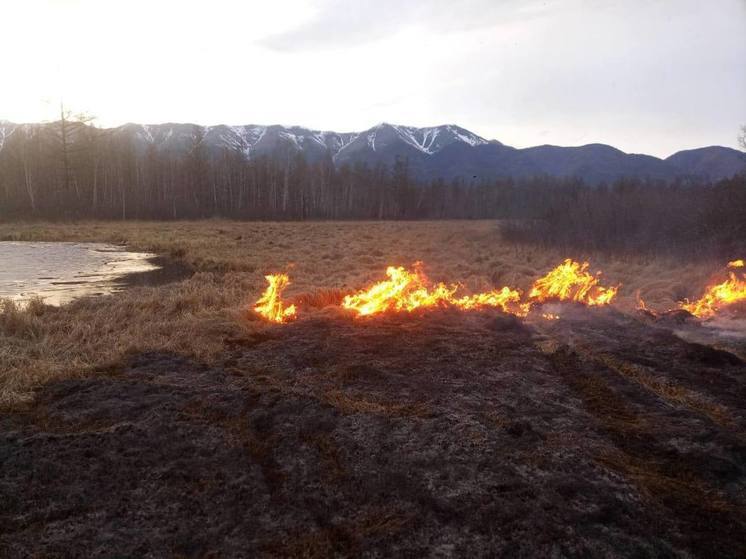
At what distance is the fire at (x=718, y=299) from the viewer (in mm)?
10272

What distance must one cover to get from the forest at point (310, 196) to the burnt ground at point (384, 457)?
594 inches

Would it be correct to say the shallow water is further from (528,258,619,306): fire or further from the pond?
(528,258,619,306): fire

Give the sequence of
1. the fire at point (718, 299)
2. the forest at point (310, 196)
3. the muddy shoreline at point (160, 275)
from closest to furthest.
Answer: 1. the fire at point (718, 299)
2. the muddy shoreline at point (160, 275)
3. the forest at point (310, 196)

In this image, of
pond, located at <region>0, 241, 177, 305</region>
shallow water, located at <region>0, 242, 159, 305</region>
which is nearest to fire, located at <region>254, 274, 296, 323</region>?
pond, located at <region>0, 241, 177, 305</region>

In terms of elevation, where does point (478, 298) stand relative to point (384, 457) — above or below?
above

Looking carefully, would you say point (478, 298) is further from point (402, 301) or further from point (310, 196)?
point (310, 196)

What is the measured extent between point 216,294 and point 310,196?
2484 inches

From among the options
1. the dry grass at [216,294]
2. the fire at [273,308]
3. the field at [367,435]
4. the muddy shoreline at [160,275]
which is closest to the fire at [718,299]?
the dry grass at [216,294]

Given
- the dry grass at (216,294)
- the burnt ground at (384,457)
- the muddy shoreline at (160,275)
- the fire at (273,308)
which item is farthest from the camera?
the muddy shoreline at (160,275)

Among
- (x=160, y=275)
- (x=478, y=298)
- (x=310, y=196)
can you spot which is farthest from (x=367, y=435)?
(x=310, y=196)

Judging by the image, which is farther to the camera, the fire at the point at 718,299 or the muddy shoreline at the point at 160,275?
the muddy shoreline at the point at 160,275

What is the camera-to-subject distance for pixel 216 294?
35.5 feet

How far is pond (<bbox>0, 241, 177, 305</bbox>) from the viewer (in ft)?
42.6

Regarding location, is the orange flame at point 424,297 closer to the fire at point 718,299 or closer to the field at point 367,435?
the field at point 367,435
